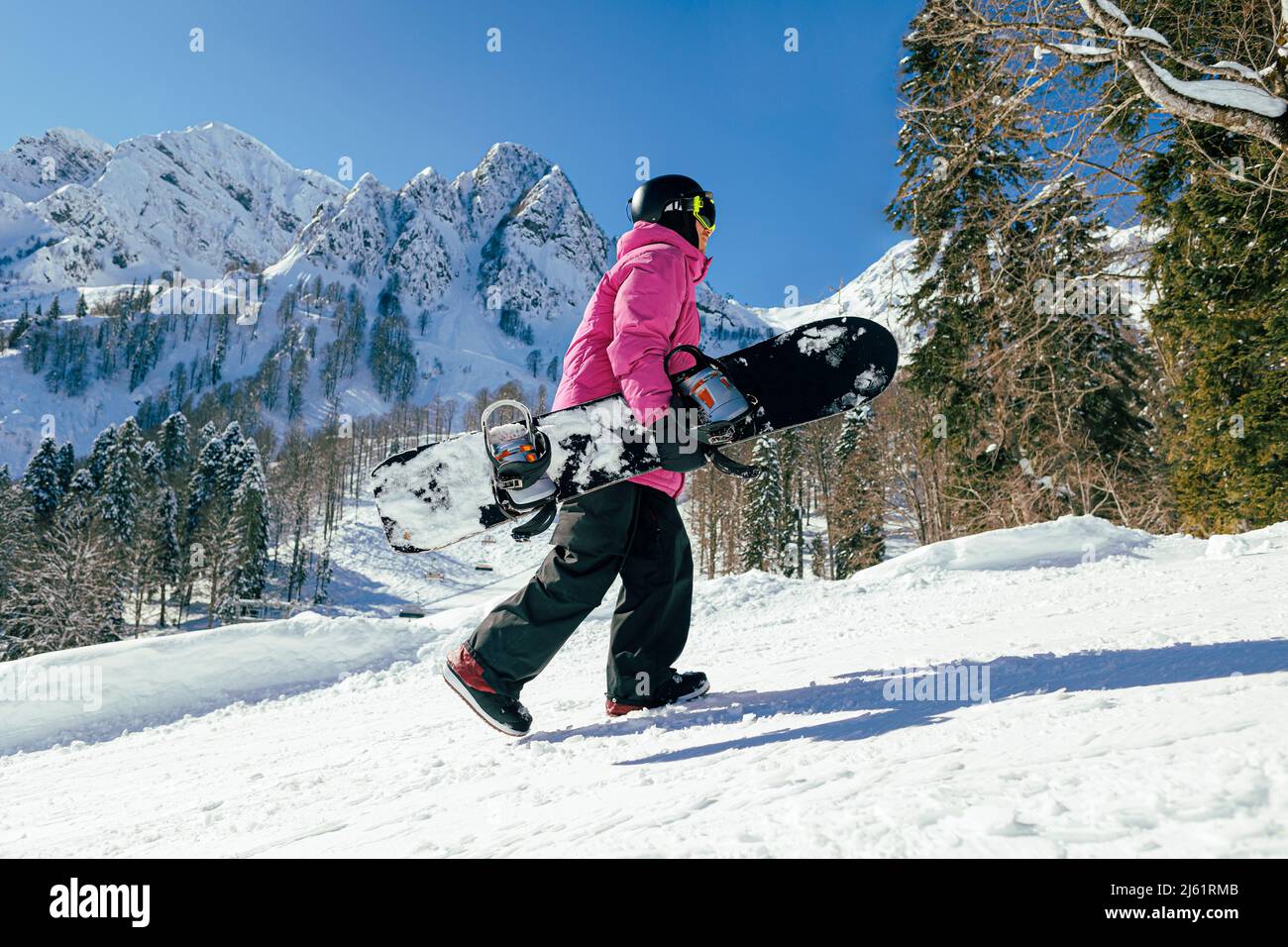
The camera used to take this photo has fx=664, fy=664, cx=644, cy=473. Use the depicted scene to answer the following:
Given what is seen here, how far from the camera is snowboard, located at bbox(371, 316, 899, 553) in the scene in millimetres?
2799

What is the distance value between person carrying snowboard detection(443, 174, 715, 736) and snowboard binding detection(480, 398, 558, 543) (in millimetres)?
95

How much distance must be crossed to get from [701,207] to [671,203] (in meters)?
0.15

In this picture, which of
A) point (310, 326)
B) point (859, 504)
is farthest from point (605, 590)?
point (310, 326)

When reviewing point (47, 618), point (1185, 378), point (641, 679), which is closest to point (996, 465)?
point (1185, 378)

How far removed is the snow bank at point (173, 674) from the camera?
14.0 ft

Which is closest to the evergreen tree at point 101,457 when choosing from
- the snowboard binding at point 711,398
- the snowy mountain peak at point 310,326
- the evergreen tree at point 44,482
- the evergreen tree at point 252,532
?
the evergreen tree at point 44,482

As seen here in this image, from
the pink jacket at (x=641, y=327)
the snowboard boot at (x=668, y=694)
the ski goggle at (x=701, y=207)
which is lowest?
the snowboard boot at (x=668, y=694)

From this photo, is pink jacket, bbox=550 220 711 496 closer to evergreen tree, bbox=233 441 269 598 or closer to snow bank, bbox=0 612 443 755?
snow bank, bbox=0 612 443 755

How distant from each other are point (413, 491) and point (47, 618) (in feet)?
Result: 107

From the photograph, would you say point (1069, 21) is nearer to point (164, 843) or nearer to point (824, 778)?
point (824, 778)

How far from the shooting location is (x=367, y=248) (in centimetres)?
18175

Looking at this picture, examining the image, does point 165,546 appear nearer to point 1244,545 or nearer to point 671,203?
point 671,203

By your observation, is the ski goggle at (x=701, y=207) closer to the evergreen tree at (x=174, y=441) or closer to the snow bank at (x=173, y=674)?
the snow bank at (x=173, y=674)

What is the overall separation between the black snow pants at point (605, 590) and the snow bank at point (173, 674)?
3307 mm
